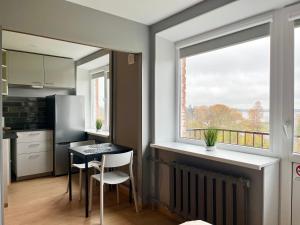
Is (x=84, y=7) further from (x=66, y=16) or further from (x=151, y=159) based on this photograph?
(x=151, y=159)

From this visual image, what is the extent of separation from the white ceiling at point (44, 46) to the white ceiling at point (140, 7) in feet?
4.83

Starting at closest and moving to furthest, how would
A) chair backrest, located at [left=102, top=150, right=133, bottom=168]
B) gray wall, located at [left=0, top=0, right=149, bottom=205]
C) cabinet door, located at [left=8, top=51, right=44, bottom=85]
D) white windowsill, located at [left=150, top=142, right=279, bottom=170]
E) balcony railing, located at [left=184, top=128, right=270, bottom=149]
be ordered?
1. white windowsill, located at [left=150, top=142, right=279, bottom=170]
2. gray wall, located at [left=0, top=0, right=149, bottom=205]
3. balcony railing, located at [left=184, top=128, right=270, bottom=149]
4. chair backrest, located at [left=102, top=150, right=133, bottom=168]
5. cabinet door, located at [left=8, top=51, right=44, bottom=85]

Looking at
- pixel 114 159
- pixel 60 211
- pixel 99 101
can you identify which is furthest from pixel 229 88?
pixel 99 101

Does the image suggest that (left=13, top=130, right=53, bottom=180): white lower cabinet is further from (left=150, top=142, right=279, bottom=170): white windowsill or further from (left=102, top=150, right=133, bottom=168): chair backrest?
(left=150, top=142, right=279, bottom=170): white windowsill

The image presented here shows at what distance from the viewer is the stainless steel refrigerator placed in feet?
13.6

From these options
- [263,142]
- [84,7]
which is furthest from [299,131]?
[84,7]

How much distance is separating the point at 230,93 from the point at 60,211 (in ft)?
8.02

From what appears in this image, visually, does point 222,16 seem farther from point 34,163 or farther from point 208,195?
point 34,163

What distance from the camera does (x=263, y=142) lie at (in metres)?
2.14

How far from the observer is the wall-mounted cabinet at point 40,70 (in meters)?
4.02

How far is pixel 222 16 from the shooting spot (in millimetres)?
2166

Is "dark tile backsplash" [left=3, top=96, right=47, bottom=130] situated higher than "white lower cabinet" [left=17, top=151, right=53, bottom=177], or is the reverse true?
"dark tile backsplash" [left=3, top=96, right=47, bottom=130]

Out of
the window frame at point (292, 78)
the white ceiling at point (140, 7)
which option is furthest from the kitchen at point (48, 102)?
the window frame at point (292, 78)

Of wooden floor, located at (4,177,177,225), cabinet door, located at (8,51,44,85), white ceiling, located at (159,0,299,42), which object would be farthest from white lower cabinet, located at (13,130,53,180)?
white ceiling, located at (159,0,299,42)
